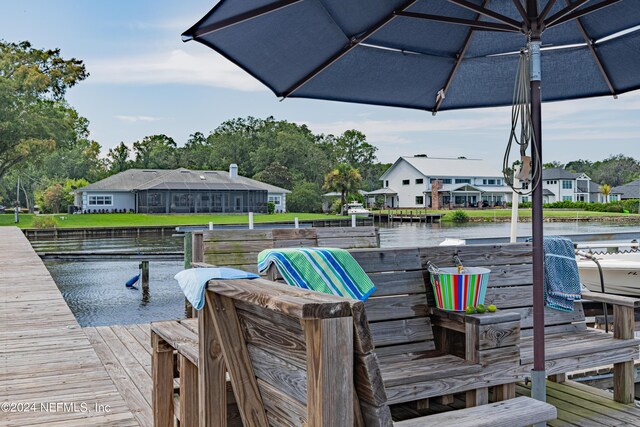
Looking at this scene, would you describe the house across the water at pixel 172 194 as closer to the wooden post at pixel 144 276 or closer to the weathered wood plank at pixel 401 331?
the wooden post at pixel 144 276

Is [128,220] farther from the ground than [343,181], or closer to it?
closer to it

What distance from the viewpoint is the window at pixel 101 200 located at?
150 feet

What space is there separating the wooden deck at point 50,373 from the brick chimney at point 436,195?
5432 cm

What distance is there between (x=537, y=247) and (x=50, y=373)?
3.06 metres

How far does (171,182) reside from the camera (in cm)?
4662

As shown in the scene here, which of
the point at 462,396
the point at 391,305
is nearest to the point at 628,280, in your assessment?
the point at 462,396

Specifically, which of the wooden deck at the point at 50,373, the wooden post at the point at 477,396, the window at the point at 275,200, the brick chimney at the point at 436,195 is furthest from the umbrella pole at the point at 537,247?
the brick chimney at the point at 436,195

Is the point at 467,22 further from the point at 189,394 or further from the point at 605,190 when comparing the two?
the point at 605,190

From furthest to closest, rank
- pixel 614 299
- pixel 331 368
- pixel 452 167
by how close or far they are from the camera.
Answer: pixel 452 167, pixel 614 299, pixel 331 368

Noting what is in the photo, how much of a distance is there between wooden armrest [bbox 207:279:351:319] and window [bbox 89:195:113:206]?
47.4 m

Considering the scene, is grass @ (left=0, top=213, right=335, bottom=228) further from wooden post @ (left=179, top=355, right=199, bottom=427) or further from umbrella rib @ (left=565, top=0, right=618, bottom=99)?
wooden post @ (left=179, top=355, right=199, bottom=427)

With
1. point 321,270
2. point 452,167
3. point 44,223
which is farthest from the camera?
point 452,167

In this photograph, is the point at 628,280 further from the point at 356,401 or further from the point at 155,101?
the point at 155,101

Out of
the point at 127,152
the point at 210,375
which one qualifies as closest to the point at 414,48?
the point at 210,375
